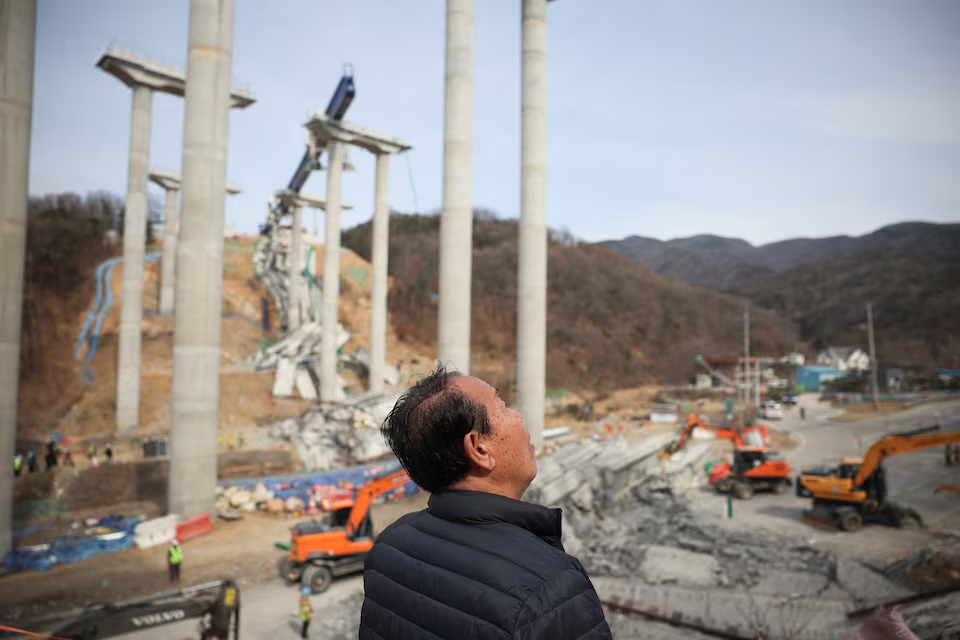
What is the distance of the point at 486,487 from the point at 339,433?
27587mm

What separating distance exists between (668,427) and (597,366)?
25037 millimetres

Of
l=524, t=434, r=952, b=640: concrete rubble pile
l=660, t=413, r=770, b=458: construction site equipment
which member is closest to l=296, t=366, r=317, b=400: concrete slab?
l=524, t=434, r=952, b=640: concrete rubble pile

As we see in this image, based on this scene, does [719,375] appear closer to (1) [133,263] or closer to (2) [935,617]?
(1) [133,263]

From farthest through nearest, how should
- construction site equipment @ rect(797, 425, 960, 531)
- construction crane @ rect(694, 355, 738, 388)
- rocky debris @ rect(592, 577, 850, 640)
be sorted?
construction crane @ rect(694, 355, 738, 388)
construction site equipment @ rect(797, 425, 960, 531)
rocky debris @ rect(592, 577, 850, 640)

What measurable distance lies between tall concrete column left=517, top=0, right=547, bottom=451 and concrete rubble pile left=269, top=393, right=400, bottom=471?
24.4 feet

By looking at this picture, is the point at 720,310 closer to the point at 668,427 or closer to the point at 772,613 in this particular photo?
the point at 668,427

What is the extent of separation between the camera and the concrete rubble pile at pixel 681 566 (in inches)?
397

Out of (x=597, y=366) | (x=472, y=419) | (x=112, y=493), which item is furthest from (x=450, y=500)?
(x=597, y=366)

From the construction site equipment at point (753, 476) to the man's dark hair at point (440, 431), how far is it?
870 inches

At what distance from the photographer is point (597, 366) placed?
200ft

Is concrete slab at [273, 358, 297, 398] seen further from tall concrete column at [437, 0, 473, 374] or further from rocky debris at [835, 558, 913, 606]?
rocky debris at [835, 558, 913, 606]

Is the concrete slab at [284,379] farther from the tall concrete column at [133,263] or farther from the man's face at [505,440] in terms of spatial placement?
the man's face at [505,440]

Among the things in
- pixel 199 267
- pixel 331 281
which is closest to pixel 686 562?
pixel 199 267

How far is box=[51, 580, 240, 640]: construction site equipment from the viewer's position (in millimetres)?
6922
